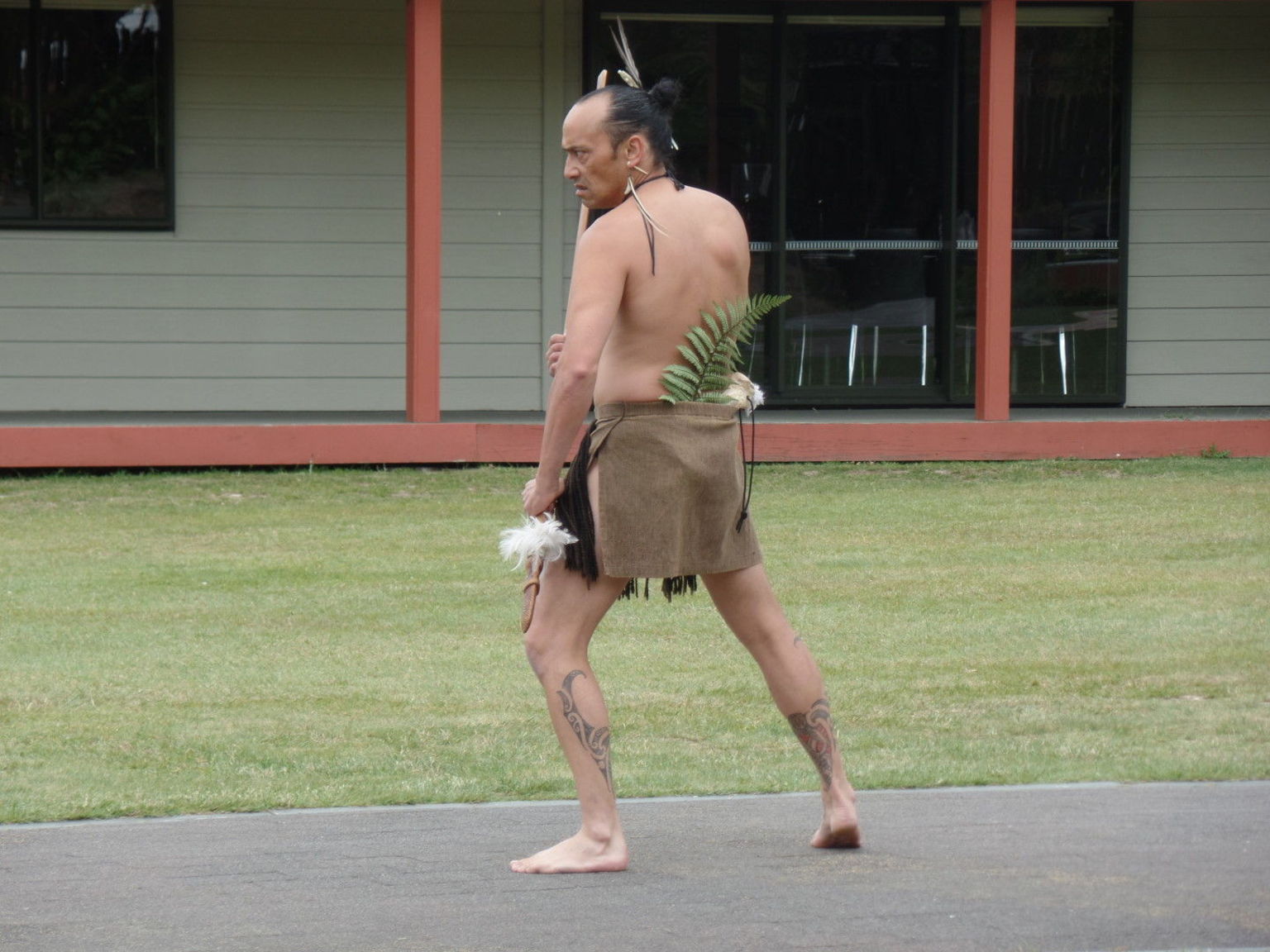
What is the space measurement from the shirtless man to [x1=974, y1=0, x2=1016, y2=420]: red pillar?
26.6 ft

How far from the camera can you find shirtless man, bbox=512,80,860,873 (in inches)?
170

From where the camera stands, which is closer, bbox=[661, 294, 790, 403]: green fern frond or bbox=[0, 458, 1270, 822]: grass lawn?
bbox=[661, 294, 790, 403]: green fern frond

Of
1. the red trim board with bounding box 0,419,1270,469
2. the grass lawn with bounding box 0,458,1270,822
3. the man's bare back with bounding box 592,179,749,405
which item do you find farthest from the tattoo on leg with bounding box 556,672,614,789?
the red trim board with bounding box 0,419,1270,469

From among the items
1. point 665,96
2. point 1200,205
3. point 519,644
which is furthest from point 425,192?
point 665,96

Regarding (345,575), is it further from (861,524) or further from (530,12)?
(530,12)

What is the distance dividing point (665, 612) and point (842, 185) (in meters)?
6.58

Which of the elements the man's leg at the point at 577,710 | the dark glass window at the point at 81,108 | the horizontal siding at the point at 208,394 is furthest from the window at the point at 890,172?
the man's leg at the point at 577,710

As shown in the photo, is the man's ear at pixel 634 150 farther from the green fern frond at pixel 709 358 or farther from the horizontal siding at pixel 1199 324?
the horizontal siding at pixel 1199 324

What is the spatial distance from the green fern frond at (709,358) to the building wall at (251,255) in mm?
9518

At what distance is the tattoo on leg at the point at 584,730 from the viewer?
4.36m

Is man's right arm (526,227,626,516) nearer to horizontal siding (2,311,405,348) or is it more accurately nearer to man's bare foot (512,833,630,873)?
man's bare foot (512,833,630,873)

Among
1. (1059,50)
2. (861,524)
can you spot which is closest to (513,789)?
(861,524)

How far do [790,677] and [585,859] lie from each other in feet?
2.12

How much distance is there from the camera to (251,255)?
13.6 metres
